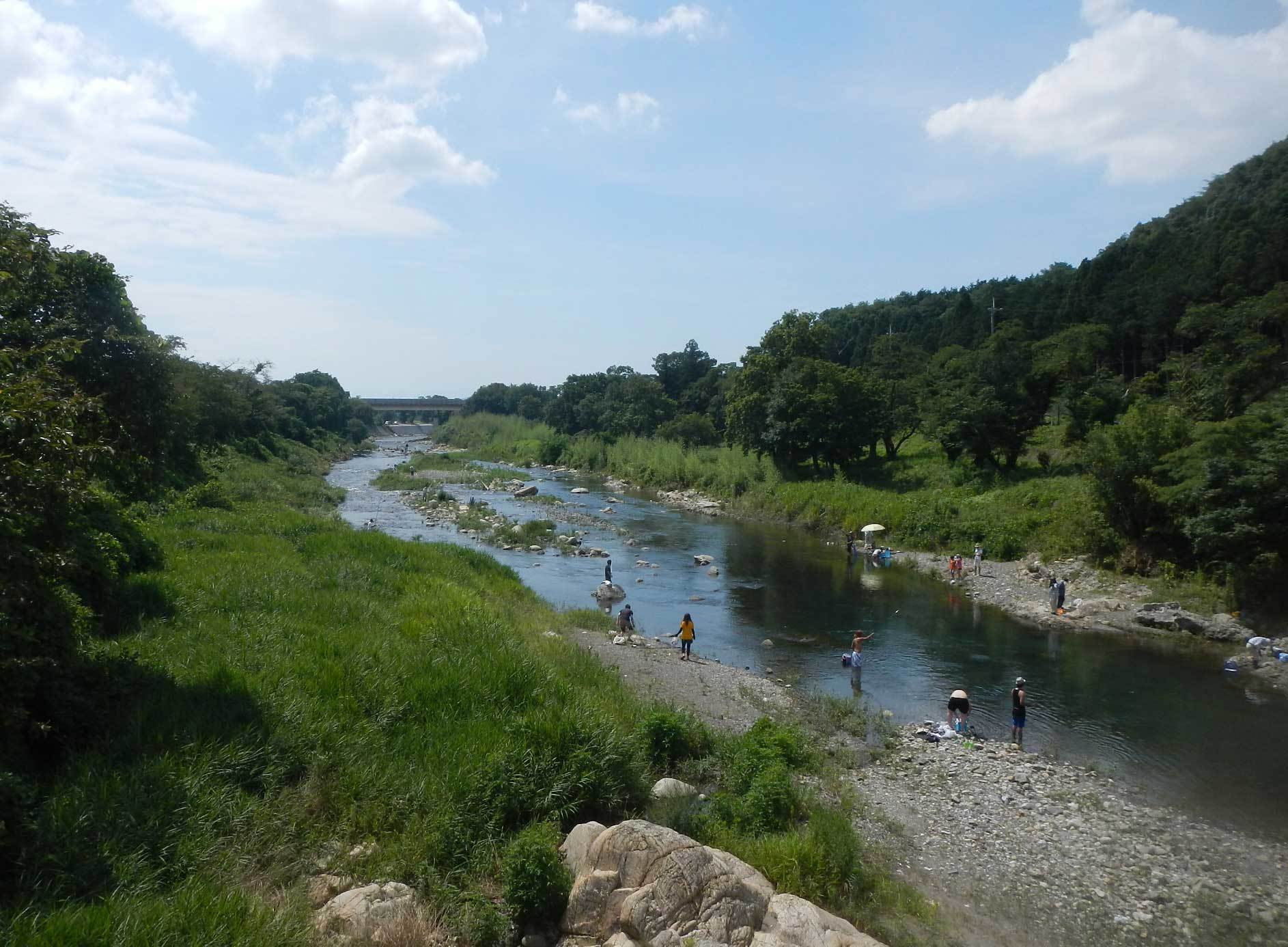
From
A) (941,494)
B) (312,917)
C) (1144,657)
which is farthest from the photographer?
(941,494)

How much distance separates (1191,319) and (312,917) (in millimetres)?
50624

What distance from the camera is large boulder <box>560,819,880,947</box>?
7.61 m

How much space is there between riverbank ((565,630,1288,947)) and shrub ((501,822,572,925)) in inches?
193

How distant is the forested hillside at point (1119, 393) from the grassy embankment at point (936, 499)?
1.69ft

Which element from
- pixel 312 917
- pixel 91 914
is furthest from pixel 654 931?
pixel 91 914

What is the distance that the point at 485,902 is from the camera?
8.11 metres

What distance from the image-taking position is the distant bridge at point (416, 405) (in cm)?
15900

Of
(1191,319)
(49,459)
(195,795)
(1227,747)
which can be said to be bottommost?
(1227,747)

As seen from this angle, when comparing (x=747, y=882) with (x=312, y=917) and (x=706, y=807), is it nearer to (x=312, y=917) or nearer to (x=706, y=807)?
(x=706, y=807)

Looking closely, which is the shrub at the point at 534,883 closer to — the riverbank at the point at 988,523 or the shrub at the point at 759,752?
the shrub at the point at 759,752

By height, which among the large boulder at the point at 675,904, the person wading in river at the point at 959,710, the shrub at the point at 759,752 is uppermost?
the large boulder at the point at 675,904

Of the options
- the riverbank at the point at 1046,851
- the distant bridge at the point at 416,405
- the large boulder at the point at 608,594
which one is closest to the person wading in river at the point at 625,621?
the large boulder at the point at 608,594

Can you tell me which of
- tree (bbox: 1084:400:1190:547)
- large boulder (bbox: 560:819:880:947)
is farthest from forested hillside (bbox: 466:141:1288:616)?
large boulder (bbox: 560:819:880:947)

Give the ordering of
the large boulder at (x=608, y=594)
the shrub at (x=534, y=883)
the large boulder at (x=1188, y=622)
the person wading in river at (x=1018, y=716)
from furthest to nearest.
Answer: the large boulder at (x=608, y=594), the large boulder at (x=1188, y=622), the person wading in river at (x=1018, y=716), the shrub at (x=534, y=883)
